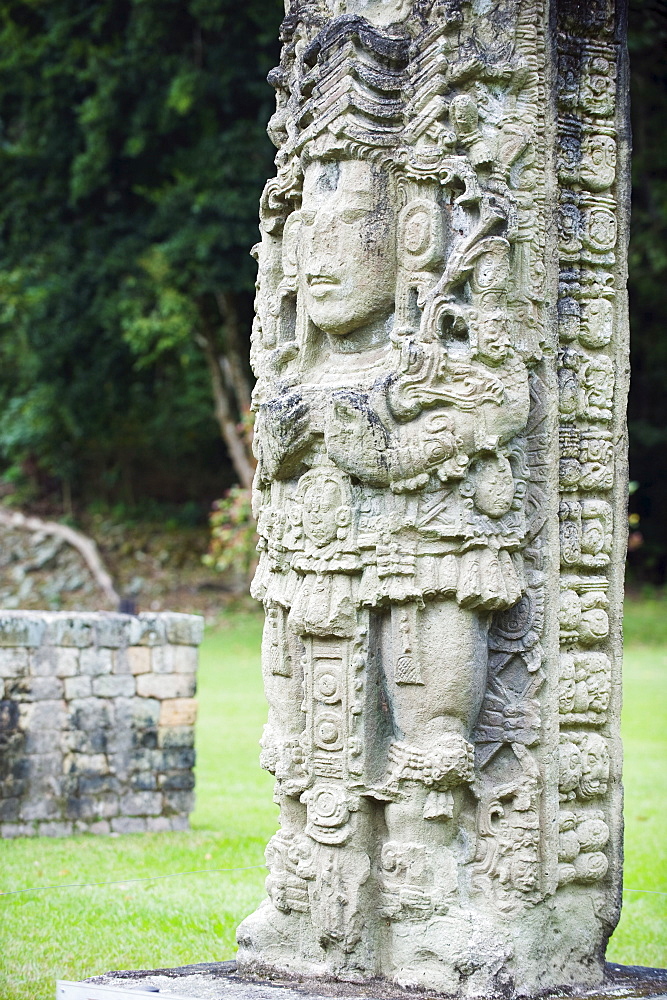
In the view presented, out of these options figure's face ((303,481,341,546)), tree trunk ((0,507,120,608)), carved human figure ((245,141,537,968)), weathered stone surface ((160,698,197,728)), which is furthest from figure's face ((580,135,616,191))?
tree trunk ((0,507,120,608))

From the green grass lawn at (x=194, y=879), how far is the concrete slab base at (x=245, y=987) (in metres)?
0.99

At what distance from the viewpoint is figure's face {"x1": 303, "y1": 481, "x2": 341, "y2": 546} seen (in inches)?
173

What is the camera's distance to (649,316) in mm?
19750

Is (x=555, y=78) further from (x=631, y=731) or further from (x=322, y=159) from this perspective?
(x=631, y=731)

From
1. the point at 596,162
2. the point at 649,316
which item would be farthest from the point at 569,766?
the point at 649,316

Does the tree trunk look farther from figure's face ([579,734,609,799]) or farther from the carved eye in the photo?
the carved eye

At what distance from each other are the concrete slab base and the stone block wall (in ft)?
12.5

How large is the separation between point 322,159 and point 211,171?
12.1 meters

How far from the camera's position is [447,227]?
4.35m

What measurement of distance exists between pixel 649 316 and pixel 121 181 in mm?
8753

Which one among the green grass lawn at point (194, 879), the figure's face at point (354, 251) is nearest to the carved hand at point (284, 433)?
the figure's face at point (354, 251)

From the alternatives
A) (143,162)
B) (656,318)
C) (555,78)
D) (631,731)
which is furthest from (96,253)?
(555,78)

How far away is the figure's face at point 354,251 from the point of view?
4.43 metres

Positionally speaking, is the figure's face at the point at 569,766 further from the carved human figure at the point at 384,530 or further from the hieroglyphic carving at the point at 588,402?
the carved human figure at the point at 384,530
